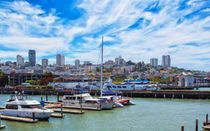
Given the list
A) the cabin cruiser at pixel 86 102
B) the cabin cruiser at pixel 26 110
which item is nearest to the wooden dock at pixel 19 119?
the cabin cruiser at pixel 26 110

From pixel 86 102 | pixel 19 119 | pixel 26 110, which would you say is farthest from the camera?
pixel 86 102

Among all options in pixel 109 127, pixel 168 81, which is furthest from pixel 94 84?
pixel 168 81

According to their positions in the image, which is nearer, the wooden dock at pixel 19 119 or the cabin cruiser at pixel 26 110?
the wooden dock at pixel 19 119

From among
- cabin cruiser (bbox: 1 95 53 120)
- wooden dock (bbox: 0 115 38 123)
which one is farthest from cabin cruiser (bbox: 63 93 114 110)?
wooden dock (bbox: 0 115 38 123)

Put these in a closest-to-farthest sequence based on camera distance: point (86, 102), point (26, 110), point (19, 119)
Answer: point (19, 119) → point (26, 110) → point (86, 102)

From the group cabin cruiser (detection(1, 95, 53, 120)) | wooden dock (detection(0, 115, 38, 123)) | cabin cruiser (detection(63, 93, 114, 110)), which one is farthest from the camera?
cabin cruiser (detection(63, 93, 114, 110))

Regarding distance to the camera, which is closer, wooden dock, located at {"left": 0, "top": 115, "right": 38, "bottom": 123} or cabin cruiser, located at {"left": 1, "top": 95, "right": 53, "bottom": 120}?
wooden dock, located at {"left": 0, "top": 115, "right": 38, "bottom": 123}

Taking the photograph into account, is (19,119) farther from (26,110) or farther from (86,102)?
(86,102)

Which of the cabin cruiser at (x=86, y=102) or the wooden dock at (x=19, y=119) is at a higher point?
the cabin cruiser at (x=86, y=102)

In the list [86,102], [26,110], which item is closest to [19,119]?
[26,110]

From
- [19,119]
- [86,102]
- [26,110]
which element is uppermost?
[26,110]

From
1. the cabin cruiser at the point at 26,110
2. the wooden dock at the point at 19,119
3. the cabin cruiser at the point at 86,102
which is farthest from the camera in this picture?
the cabin cruiser at the point at 86,102

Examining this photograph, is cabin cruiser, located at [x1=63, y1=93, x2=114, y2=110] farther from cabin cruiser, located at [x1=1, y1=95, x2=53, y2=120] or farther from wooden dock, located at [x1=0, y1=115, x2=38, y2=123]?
wooden dock, located at [x1=0, y1=115, x2=38, y2=123]

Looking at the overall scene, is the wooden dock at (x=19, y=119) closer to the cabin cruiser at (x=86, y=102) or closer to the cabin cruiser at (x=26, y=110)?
the cabin cruiser at (x=26, y=110)
